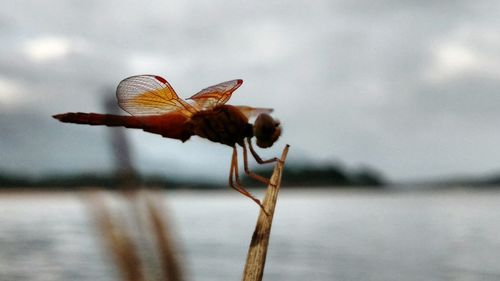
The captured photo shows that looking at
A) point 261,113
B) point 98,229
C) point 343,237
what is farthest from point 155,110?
point 343,237

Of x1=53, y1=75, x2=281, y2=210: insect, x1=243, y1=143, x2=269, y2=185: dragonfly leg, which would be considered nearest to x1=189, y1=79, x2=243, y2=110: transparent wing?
x1=53, y1=75, x2=281, y2=210: insect

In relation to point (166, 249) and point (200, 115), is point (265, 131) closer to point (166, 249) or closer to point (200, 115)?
point (200, 115)

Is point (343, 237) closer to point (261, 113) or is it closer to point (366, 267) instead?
point (366, 267)

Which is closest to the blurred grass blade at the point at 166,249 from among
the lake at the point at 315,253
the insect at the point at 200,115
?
the insect at the point at 200,115

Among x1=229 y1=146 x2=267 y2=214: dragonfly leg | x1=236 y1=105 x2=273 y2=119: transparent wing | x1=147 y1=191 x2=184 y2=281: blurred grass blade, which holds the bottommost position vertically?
x1=147 y1=191 x2=184 y2=281: blurred grass blade

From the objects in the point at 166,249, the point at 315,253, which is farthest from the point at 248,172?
the point at 315,253

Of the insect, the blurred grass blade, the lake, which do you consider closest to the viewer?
the blurred grass blade

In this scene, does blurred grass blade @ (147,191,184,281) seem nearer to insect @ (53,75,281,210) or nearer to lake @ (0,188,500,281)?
insect @ (53,75,281,210)
